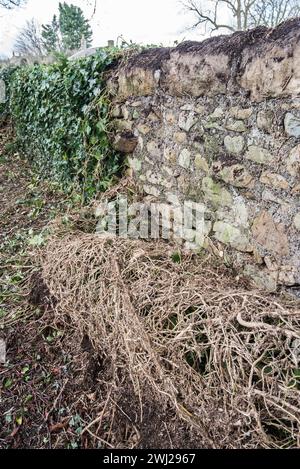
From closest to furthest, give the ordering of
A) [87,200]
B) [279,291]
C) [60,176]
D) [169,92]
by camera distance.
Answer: [279,291] < [169,92] < [87,200] < [60,176]

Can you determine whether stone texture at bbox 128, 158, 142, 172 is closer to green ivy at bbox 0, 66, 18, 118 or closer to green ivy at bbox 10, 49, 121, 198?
green ivy at bbox 10, 49, 121, 198

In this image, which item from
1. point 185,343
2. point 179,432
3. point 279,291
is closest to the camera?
point 179,432

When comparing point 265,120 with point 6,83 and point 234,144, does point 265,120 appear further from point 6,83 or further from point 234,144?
point 6,83

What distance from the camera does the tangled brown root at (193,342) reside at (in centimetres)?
148

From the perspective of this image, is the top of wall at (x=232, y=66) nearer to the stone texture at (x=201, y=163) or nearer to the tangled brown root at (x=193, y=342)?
the stone texture at (x=201, y=163)

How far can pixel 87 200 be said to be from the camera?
3.56 metres

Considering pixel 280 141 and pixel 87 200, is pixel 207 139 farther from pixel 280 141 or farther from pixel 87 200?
pixel 87 200

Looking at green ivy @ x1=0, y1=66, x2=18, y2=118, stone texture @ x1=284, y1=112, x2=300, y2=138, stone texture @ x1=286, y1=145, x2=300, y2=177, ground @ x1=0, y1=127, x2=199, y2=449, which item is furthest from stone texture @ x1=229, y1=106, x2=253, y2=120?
green ivy @ x1=0, y1=66, x2=18, y2=118

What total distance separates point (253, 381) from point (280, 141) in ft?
3.74

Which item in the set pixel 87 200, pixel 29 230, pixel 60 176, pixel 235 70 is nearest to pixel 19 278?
pixel 29 230

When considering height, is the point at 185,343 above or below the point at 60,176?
below

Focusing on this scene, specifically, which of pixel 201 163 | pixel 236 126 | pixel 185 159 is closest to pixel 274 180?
pixel 236 126

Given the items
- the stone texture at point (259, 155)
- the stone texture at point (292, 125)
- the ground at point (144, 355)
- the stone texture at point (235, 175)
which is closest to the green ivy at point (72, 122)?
the ground at point (144, 355)

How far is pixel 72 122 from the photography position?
3777 millimetres
